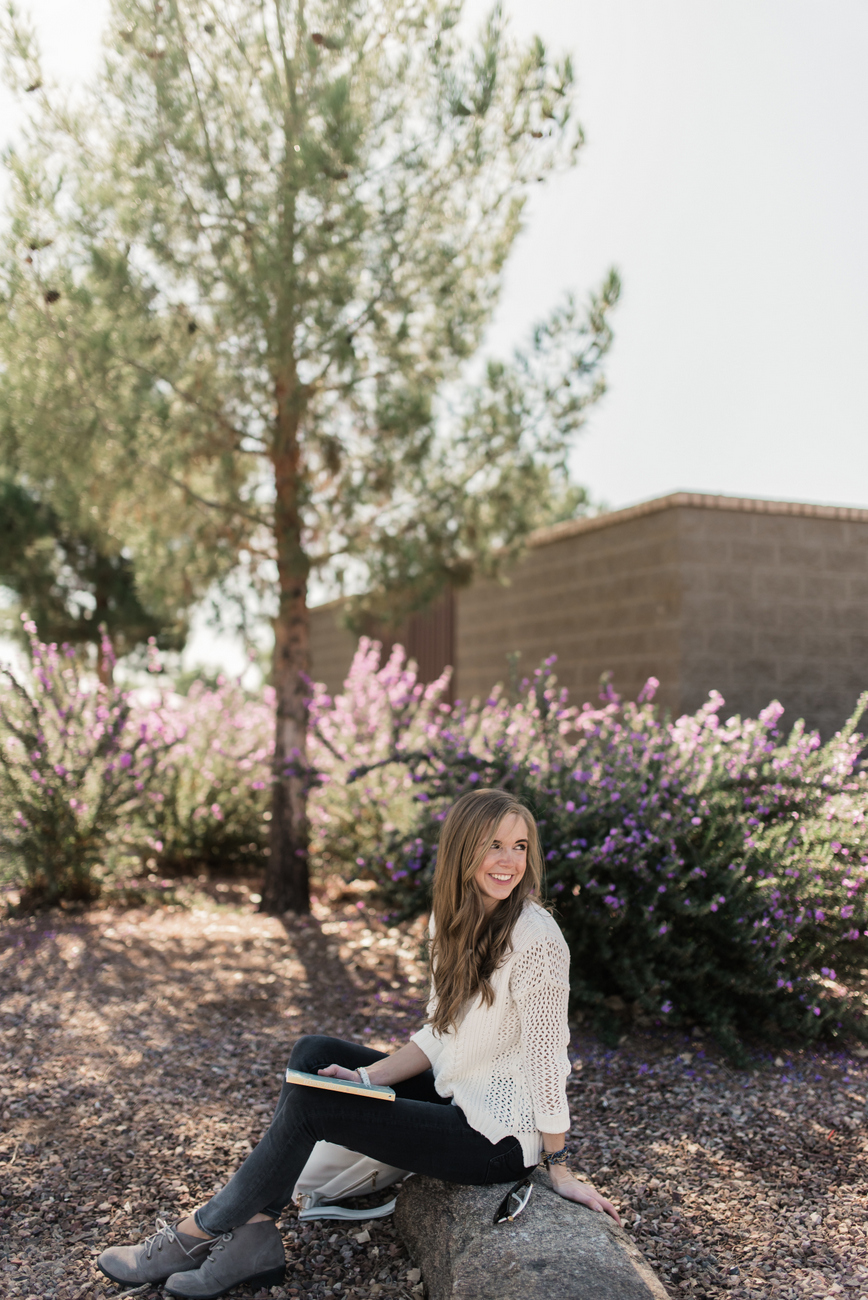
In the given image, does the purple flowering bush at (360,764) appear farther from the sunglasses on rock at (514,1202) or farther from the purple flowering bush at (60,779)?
the sunglasses on rock at (514,1202)

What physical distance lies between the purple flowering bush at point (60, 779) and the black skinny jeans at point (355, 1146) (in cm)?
382

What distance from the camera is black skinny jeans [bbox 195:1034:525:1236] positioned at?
2279 millimetres

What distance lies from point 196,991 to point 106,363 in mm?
3174

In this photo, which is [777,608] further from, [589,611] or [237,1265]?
[237,1265]

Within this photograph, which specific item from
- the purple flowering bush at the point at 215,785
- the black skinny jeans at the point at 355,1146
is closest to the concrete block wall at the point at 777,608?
the purple flowering bush at the point at 215,785

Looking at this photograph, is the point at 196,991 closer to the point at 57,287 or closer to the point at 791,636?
the point at 57,287

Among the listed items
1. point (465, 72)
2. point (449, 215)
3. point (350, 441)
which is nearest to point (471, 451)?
point (350, 441)

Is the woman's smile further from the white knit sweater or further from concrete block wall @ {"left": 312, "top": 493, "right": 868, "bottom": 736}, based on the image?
concrete block wall @ {"left": 312, "top": 493, "right": 868, "bottom": 736}

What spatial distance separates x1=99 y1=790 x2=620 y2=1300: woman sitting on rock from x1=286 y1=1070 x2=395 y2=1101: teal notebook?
27mm

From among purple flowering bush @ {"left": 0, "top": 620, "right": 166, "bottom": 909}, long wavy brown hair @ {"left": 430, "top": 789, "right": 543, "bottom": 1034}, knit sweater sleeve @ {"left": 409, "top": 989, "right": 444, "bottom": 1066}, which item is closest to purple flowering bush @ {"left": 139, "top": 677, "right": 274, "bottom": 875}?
purple flowering bush @ {"left": 0, "top": 620, "right": 166, "bottom": 909}

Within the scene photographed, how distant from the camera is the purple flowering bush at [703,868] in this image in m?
3.76

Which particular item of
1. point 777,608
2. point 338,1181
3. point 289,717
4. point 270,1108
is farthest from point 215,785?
point 338,1181

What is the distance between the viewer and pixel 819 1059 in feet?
12.2

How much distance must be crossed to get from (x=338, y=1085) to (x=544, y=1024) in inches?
18.4
